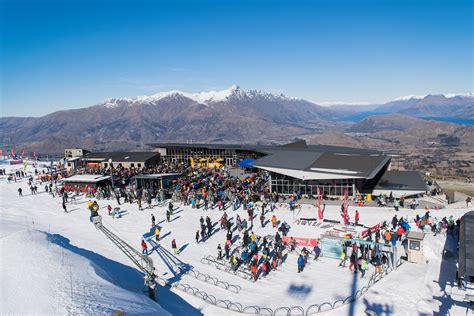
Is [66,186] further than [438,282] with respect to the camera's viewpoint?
Yes

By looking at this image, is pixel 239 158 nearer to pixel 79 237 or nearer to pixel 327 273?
pixel 79 237

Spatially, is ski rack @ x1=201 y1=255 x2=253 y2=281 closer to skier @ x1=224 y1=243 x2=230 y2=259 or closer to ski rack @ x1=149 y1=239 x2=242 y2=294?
skier @ x1=224 y1=243 x2=230 y2=259

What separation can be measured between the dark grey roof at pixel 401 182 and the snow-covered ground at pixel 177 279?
752 centimetres

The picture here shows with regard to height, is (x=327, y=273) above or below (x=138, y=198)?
below

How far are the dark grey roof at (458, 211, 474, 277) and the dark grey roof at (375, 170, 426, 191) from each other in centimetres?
1518

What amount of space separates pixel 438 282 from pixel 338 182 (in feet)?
54.7

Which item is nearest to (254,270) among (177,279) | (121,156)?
(177,279)

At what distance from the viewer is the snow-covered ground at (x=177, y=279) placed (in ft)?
41.2

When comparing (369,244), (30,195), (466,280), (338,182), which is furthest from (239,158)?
(466,280)

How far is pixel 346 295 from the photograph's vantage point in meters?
16.2

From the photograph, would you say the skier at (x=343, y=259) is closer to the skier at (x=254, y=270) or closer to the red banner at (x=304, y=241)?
the red banner at (x=304, y=241)

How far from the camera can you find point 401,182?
36.4 m

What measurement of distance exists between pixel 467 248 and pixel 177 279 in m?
14.6

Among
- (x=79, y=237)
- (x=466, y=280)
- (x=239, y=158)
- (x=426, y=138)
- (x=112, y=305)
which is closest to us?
(x=112, y=305)
